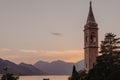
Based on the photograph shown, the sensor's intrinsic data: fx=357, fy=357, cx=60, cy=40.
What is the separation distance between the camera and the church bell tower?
72688mm

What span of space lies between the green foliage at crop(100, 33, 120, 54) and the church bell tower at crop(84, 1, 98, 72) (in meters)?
19.9

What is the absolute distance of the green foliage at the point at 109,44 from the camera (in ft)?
169

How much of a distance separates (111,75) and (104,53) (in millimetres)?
6449

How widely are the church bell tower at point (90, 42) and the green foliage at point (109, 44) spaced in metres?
19.9

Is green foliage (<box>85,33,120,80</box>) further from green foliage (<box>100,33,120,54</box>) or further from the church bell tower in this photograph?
the church bell tower

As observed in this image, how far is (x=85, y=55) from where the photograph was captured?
75.2 m

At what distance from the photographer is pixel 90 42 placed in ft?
241

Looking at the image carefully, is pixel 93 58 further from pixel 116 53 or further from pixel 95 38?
pixel 116 53

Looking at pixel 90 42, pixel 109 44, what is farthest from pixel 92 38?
pixel 109 44

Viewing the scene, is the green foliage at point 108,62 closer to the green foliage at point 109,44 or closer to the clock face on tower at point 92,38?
the green foliage at point 109,44

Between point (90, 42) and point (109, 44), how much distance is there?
2084 cm

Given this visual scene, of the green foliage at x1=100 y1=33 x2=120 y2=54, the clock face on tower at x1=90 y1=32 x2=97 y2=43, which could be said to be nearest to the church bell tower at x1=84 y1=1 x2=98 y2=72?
the clock face on tower at x1=90 y1=32 x2=97 y2=43

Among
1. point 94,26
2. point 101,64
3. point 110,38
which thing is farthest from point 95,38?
point 101,64

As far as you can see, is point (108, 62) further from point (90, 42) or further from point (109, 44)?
point (90, 42)
